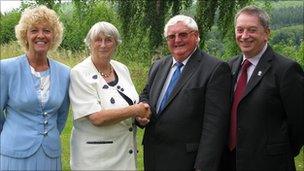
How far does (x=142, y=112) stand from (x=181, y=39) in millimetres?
642

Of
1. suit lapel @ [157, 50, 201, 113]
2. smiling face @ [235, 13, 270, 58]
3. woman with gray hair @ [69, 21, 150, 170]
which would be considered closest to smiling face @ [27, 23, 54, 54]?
woman with gray hair @ [69, 21, 150, 170]

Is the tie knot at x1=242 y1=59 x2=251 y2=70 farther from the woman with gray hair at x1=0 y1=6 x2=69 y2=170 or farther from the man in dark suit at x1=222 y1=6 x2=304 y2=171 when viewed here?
the woman with gray hair at x1=0 y1=6 x2=69 y2=170

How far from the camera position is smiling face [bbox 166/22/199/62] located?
3.78 metres

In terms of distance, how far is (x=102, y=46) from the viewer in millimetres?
3885

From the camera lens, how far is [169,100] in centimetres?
383

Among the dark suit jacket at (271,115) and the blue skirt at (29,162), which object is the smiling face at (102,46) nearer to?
the blue skirt at (29,162)

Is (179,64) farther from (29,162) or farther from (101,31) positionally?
(29,162)

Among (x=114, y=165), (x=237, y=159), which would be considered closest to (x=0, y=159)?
(x=114, y=165)

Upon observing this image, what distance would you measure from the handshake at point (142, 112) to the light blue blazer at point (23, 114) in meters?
0.61

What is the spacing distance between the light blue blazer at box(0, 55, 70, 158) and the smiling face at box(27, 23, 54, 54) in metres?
0.12

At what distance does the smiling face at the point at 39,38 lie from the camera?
3.70 meters

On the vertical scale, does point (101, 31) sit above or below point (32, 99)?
above

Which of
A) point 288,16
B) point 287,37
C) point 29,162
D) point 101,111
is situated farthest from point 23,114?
point 288,16

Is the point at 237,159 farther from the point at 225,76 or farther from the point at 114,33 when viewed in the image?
the point at 114,33
